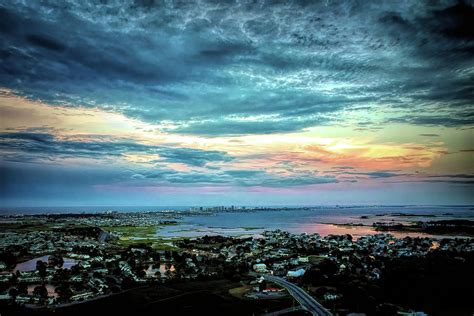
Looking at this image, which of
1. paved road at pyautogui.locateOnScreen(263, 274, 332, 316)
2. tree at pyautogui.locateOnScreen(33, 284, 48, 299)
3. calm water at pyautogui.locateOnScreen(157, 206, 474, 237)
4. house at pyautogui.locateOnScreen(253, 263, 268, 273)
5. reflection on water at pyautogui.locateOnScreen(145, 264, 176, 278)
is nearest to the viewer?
paved road at pyautogui.locateOnScreen(263, 274, 332, 316)

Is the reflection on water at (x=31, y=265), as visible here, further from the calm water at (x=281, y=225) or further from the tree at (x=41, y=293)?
the calm water at (x=281, y=225)

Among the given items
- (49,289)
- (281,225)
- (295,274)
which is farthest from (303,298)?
(281,225)

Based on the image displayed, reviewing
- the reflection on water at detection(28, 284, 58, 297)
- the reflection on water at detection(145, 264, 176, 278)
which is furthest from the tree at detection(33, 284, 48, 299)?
the reflection on water at detection(145, 264, 176, 278)

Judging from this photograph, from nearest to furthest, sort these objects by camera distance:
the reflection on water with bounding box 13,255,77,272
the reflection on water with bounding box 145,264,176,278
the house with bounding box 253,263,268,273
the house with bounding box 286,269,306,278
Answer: the house with bounding box 286,269,306,278, the reflection on water with bounding box 145,264,176,278, the house with bounding box 253,263,268,273, the reflection on water with bounding box 13,255,77,272


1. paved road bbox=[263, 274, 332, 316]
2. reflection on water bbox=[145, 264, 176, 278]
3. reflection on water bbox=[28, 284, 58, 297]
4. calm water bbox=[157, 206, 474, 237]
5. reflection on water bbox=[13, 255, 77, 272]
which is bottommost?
paved road bbox=[263, 274, 332, 316]

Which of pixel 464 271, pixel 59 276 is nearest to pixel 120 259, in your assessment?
pixel 59 276

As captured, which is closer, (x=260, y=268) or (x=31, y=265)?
(x=260, y=268)

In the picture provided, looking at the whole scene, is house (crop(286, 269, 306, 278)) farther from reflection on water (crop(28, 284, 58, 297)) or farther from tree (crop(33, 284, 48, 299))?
tree (crop(33, 284, 48, 299))

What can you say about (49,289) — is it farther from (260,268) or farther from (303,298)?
(303,298)
